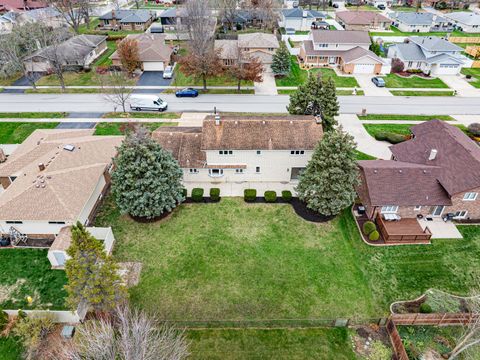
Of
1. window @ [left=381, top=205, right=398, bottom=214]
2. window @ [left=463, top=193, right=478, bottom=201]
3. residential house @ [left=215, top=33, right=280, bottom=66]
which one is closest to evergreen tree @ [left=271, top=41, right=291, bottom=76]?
residential house @ [left=215, top=33, right=280, bottom=66]

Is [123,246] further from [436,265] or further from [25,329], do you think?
[436,265]

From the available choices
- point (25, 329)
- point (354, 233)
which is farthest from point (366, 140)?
point (25, 329)

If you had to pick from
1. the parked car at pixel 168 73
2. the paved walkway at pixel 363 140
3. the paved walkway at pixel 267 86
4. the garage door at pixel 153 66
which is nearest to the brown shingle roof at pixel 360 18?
the paved walkway at pixel 267 86

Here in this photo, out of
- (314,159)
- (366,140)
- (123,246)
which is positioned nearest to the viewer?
(123,246)

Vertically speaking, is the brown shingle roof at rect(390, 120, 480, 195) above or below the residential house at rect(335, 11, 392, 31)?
below

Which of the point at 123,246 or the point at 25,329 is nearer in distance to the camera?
the point at 25,329

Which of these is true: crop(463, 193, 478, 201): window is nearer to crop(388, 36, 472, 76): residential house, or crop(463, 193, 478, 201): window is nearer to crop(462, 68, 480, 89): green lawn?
crop(462, 68, 480, 89): green lawn
